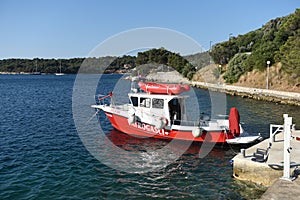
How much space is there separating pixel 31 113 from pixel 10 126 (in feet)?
22.7

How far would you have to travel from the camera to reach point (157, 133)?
1689cm

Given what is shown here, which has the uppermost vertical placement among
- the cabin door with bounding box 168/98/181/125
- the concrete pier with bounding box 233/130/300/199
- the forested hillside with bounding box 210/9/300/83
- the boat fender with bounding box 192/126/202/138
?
the forested hillside with bounding box 210/9/300/83

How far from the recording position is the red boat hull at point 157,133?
15523mm

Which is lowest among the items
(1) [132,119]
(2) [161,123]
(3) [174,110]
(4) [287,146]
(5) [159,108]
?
(2) [161,123]

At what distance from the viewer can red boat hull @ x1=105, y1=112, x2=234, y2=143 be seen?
15.5 metres

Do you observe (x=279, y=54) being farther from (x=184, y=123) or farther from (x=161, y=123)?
(x=161, y=123)

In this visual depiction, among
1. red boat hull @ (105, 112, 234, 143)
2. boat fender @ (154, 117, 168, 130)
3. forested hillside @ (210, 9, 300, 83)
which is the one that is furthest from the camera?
forested hillside @ (210, 9, 300, 83)

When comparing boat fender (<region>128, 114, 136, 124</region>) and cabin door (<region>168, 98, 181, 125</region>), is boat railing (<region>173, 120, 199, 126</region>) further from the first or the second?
boat fender (<region>128, 114, 136, 124</region>)

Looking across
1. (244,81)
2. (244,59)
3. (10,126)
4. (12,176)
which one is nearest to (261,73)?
(244,81)

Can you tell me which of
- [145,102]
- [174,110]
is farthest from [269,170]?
A: [145,102]

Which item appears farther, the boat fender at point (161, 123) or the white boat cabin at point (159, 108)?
the white boat cabin at point (159, 108)

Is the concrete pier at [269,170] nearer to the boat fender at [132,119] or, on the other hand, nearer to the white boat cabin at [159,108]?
the white boat cabin at [159,108]

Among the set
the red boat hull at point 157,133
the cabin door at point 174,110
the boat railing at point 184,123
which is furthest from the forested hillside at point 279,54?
the red boat hull at point 157,133

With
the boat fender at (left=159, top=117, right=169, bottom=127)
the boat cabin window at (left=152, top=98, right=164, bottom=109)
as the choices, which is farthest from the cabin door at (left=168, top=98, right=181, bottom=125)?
the boat fender at (left=159, top=117, right=169, bottom=127)
